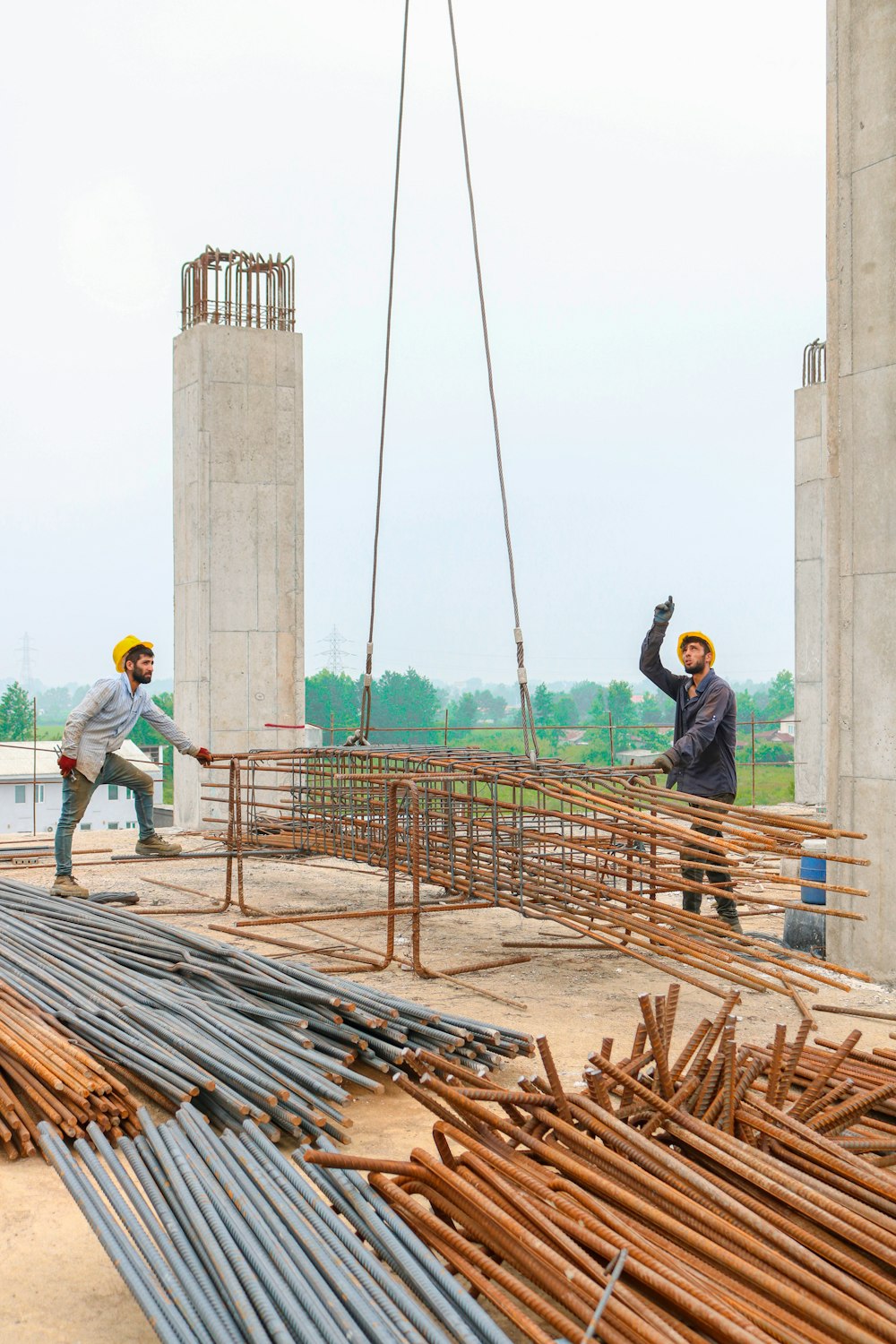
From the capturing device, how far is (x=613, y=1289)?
2771 millimetres

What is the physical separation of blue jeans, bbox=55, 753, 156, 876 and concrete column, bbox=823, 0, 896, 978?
4.93 metres

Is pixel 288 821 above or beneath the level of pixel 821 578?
beneath

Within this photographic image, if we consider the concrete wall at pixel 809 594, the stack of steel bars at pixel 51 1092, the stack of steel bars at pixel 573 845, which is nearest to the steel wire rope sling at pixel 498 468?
the stack of steel bars at pixel 573 845

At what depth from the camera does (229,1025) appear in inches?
189

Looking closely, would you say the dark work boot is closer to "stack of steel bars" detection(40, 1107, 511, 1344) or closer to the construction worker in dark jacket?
the construction worker in dark jacket

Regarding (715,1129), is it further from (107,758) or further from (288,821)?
(107,758)

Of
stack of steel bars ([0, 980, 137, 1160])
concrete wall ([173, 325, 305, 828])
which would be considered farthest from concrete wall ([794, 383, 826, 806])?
stack of steel bars ([0, 980, 137, 1160])

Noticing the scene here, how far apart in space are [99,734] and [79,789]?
422mm

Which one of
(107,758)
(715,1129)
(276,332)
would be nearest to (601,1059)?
(715,1129)

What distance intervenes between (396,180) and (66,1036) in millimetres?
5978

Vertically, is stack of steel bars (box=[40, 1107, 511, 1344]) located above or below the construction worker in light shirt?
below

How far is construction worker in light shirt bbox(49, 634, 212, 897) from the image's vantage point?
8.83 metres

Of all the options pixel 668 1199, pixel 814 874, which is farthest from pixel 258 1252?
pixel 814 874

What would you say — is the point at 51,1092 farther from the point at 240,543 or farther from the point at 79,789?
the point at 240,543
